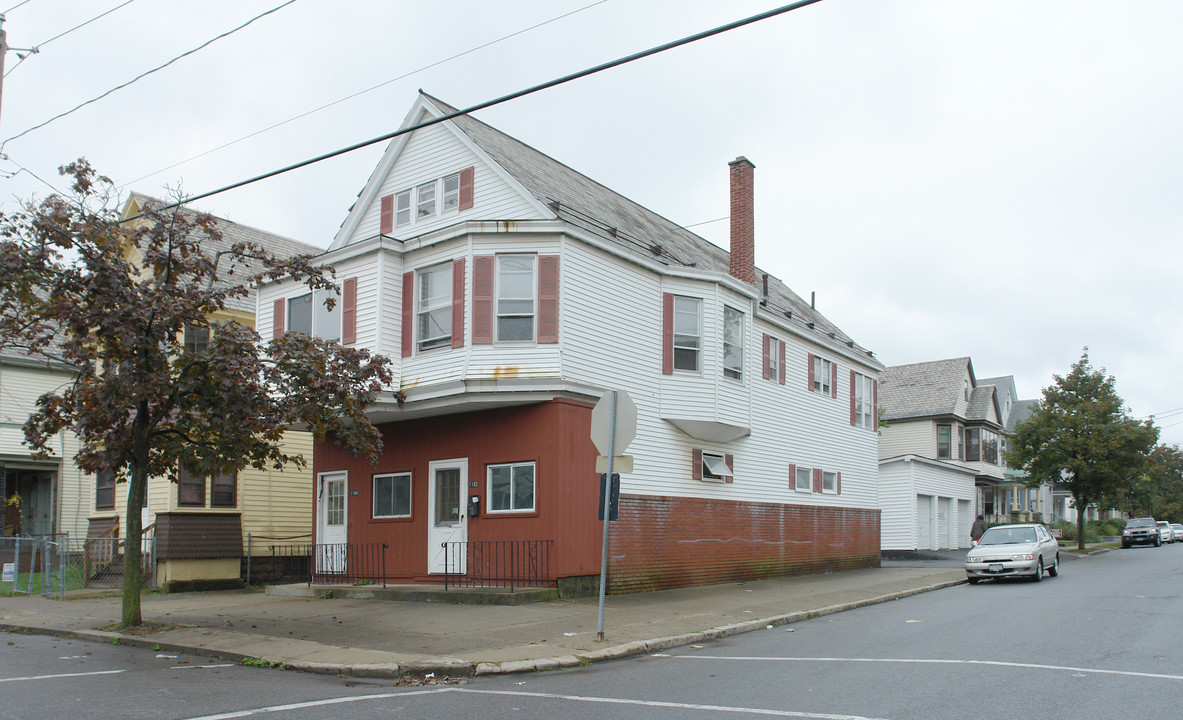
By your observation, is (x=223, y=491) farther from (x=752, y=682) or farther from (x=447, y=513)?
(x=752, y=682)

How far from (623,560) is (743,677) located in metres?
9.29

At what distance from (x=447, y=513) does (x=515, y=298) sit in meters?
4.70

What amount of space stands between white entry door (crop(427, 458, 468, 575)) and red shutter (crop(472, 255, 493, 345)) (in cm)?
265

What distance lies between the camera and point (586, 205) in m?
22.3

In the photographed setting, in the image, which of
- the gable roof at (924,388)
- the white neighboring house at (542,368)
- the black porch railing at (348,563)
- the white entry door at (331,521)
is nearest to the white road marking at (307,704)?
the white neighboring house at (542,368)

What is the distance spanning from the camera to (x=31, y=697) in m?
8.89

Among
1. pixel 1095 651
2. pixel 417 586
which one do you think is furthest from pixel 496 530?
pixel 1095 651

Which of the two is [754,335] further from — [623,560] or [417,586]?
[417,586]

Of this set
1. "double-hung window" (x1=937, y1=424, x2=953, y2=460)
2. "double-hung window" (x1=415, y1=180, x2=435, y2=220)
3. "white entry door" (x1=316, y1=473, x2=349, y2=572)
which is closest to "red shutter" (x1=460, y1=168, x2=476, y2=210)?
"double-hung window" (x1=415, y1=180, x2=435, y2=220)

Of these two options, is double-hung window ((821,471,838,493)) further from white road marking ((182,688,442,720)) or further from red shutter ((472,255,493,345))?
white road marking ((182,688,442,720))

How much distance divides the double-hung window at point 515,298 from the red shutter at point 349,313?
3.56 meters

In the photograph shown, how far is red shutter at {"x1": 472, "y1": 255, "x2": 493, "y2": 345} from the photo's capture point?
60.6ft

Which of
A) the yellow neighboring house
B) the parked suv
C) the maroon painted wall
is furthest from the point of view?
the parked suv

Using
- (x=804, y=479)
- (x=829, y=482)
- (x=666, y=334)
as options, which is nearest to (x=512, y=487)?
(x=666, y=334)
